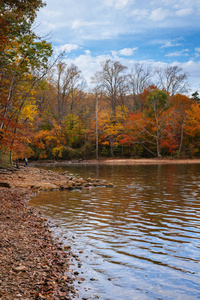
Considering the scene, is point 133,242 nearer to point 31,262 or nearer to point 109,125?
point 31,262

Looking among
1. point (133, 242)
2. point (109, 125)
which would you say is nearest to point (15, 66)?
point (133, 242)

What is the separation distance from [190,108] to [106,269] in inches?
1826

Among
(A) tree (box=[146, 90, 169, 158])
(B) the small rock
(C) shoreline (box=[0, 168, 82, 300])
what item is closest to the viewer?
(C) shoreline (box=[0, 168, 82, 300])

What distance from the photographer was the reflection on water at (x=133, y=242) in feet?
14.4

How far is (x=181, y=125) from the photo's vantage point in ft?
151

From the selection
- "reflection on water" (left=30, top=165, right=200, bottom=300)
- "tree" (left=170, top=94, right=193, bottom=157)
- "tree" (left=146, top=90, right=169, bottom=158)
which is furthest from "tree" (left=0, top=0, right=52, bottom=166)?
"tree" (left=170, top=94, right=193, bottom=157)

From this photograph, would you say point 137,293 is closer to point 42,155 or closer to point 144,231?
point 144,231

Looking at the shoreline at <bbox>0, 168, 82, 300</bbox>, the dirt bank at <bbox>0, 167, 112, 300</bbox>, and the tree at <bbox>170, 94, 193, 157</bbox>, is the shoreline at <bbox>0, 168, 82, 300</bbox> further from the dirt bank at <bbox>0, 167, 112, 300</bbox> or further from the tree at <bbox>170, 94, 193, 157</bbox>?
the tree at <bbox>170, 94, 193, 157</bbox>

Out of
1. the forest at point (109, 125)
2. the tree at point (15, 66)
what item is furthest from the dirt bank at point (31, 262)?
the forest at point (109, 125)

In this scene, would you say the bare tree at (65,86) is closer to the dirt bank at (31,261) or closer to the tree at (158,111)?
the tree at (158,111)

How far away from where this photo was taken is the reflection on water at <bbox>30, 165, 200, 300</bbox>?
173 inches

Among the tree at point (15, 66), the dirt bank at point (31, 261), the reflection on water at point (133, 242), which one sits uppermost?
the tree at point (15, 66)

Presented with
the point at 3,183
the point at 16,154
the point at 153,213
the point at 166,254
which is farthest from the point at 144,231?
the point at 16,154

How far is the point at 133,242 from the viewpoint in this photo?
6.56 meters
